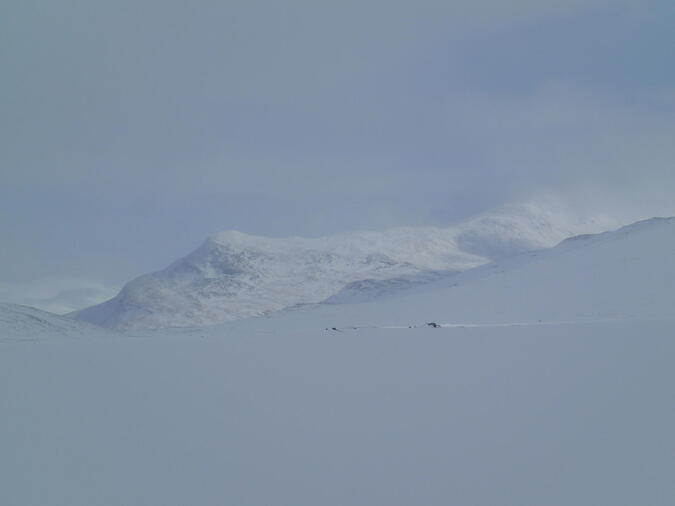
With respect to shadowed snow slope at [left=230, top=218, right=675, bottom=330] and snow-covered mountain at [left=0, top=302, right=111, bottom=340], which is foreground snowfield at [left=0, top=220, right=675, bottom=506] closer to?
shadowed snow slope at [left=230, top=218, right=675, bottom=330]

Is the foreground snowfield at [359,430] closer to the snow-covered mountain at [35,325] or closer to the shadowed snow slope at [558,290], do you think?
the shadowed snow slope at [558,290]

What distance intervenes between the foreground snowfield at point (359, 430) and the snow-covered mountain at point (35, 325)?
40.0 m

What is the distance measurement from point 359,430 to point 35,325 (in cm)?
5484

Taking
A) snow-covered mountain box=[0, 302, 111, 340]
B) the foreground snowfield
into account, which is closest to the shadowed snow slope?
snow-covered mountain box=[0, 302, 111, 340]

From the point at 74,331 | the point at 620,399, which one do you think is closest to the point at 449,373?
the point at 620,399

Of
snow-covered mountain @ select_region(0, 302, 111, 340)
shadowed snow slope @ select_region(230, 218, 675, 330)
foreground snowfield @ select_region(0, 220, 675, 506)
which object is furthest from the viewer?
snow-covered mountain @ select_region(0, 302, 111, 340)

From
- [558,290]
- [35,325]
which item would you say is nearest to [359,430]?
[558,290]

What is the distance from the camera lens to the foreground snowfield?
597 centimetres

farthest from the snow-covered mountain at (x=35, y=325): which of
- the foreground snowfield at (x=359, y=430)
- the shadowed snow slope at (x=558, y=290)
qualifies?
the foreground snowfield at (x=359, y=430)

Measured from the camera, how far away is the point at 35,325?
54.9 metres

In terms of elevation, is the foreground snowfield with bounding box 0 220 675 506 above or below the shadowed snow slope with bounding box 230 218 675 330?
below

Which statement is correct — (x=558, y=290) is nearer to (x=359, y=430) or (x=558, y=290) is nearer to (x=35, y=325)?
(x=35, y=325)

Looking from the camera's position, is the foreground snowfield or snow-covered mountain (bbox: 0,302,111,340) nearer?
the foreground snowfield

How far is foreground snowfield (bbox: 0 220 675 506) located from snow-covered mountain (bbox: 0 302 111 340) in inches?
1575
